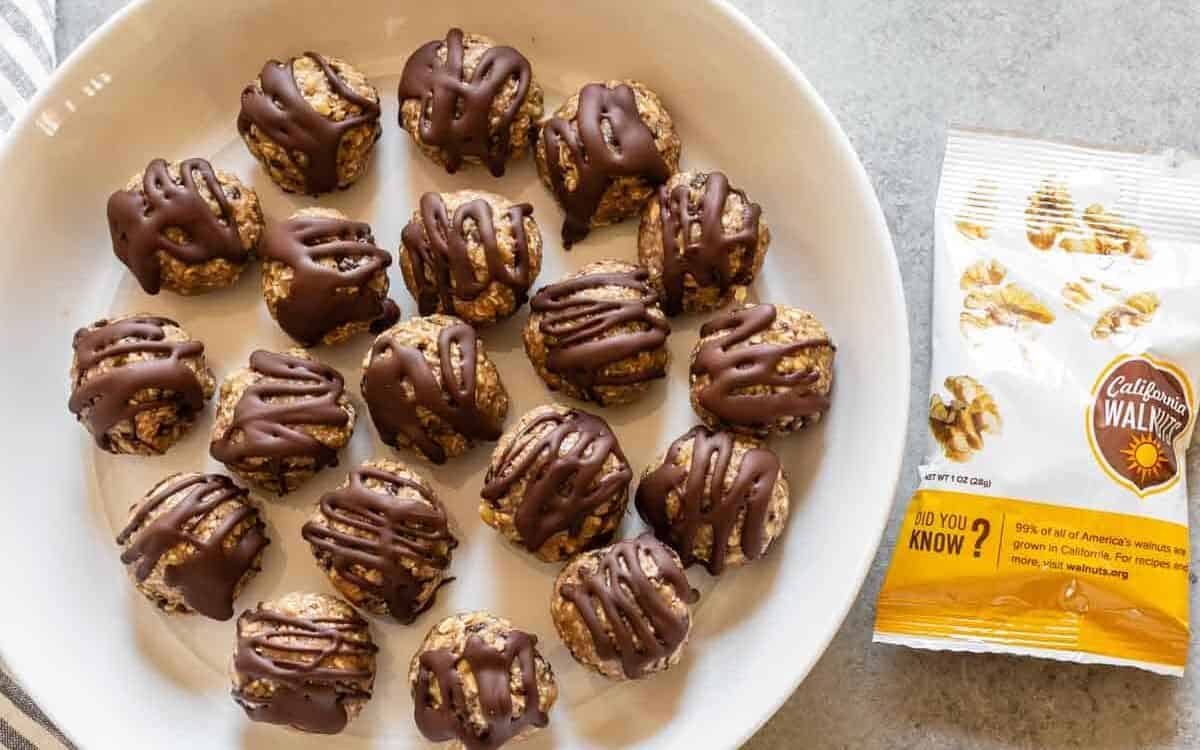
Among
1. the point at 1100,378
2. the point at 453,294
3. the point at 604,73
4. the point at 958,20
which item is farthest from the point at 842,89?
the point at 453,294

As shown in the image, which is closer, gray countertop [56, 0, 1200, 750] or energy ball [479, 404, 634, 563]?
energy ball [479, 404, 634, 563]

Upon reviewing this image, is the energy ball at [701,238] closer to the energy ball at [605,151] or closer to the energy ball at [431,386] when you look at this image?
the energy ball at [605,151]

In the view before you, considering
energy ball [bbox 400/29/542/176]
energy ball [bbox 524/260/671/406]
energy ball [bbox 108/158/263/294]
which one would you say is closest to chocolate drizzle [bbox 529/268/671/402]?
energy ball [bbox 524/260/671/406]

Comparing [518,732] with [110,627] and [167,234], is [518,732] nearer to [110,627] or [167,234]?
[110,627]

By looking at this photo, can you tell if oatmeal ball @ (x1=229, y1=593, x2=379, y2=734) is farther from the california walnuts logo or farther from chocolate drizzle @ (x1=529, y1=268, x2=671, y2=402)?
the california walnuts logo

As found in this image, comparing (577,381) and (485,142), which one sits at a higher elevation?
(485,142)

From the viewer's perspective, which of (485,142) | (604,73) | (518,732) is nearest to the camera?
(518,732)

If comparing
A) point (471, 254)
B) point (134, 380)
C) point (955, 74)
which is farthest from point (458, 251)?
point (955, 74)
